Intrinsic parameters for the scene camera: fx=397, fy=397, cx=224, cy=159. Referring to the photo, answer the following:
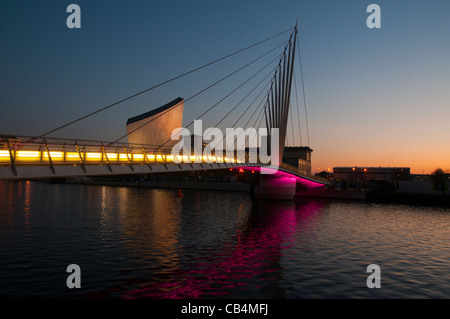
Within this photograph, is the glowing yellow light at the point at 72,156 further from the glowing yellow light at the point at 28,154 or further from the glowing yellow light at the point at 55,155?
the glowing yellow light at the point at 28,154

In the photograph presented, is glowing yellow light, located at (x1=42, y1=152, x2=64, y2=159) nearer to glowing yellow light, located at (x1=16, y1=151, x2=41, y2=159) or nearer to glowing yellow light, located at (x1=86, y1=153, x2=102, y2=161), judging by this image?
glowing yellow light, located at (x1=16, y1=151, x2=41, y2=159)

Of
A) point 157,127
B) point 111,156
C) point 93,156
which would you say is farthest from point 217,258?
point 157,127

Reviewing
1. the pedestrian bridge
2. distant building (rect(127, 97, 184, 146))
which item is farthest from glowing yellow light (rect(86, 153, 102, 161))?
distant building (rect(127, 97, 184, 146))

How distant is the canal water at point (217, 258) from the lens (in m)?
15.7

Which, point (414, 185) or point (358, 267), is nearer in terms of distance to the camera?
point (358, 267)

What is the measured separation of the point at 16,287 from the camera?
605 inches

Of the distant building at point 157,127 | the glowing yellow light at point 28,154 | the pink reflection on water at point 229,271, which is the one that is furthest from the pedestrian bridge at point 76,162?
the distant building at point 157,127

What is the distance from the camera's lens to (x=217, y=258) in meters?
21.9

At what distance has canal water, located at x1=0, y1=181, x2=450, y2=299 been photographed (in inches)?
619
